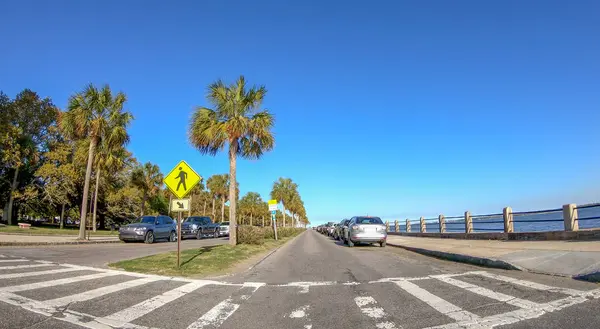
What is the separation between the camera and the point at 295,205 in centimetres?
6662

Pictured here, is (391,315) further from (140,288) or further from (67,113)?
(67,113)

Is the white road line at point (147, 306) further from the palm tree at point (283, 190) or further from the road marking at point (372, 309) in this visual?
the palm tree at point (283, 190)

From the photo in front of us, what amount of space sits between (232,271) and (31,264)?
18.7ft

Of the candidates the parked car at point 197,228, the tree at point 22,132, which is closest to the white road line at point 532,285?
the parked car at point 197,228

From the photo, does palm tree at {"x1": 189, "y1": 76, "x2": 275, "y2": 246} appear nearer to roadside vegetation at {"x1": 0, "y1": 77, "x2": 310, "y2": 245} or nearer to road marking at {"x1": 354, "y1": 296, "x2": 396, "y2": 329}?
roadside vegetation at {"x1": 0, "y1": 77, "x2": 310, "y2": 245}

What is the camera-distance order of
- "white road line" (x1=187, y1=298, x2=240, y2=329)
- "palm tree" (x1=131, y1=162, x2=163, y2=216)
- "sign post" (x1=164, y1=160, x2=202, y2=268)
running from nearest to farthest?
"white road line" (x1=187, y1=298, x2=240, y2=329), "sign post" (x1=164, y1=160, x2=202, y2=268), "palm tree" (x1=131, y1=162, x2=163, y2=216)

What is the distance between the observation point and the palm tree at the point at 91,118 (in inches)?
887

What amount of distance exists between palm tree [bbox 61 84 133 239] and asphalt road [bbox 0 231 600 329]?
14.8 m

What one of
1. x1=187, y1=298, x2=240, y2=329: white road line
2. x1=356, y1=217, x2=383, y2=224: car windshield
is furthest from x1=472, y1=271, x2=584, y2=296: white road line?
x1=356, y1=217, x2=383, y2=224: car windshield

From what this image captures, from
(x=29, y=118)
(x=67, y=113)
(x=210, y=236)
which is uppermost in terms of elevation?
(x=29, y=118)

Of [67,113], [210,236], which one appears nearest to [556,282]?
[67,113]

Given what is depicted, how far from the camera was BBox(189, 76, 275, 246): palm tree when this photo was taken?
18.8 metres

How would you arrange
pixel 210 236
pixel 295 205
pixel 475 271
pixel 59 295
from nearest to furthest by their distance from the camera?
pixel 59 295 < pixel 475 271 < pixel 210 236 < pixel 295 205

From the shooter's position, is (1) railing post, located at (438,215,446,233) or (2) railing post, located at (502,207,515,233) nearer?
(2) railing post, located at (502,207,515,233)
